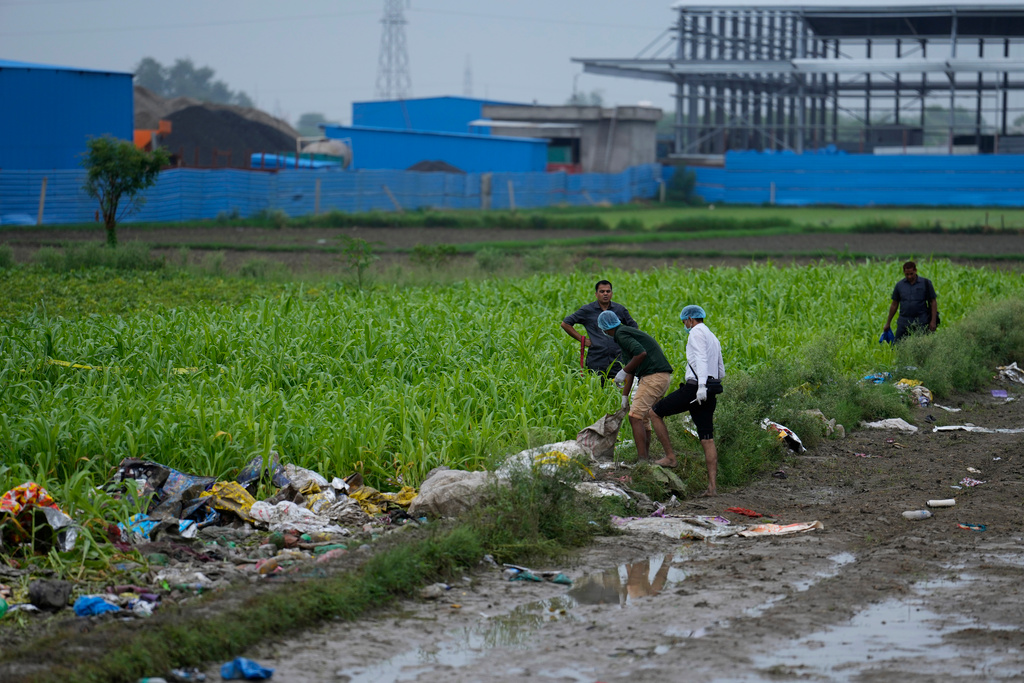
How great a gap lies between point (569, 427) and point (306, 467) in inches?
107

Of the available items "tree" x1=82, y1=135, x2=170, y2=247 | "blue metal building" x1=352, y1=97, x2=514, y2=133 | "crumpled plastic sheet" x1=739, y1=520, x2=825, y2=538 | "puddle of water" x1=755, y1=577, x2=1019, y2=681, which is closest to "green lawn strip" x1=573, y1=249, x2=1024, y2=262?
"tree" x1=82, y1=135, x2=170, y2=247

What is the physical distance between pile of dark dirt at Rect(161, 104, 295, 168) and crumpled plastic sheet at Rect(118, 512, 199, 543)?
51.5 metres

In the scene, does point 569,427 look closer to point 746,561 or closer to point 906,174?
point 746,561

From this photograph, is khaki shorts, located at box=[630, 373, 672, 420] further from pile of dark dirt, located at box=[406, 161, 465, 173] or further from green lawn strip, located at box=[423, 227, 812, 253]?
pile of dark dirt, located at box=[406, 161, 465, 173]

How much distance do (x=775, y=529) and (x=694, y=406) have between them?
142cm

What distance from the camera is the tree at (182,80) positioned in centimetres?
13538

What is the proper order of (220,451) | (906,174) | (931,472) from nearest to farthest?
(220,451) < (931,472) < (906,174)

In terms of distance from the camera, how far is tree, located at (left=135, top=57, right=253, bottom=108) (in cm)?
13538

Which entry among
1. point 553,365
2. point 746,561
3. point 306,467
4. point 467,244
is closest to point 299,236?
point 467,244

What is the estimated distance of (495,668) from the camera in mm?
4809

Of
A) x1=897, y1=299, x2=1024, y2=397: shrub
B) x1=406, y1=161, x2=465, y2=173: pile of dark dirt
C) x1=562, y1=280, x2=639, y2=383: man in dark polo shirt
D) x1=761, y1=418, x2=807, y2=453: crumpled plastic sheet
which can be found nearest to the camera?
x1=761, y1=418, x2=807, y2=453: crumpled plastic sheet

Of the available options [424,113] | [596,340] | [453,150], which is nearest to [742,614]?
[596,340]

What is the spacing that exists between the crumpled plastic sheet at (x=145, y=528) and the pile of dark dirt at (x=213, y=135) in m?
51.5

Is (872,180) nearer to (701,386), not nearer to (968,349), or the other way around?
(968,349)
